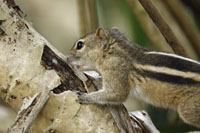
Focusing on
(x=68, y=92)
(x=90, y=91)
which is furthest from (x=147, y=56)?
(x=68, y=92)

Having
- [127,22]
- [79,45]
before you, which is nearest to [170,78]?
[79,45]

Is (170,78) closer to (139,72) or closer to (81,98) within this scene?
(139,72)

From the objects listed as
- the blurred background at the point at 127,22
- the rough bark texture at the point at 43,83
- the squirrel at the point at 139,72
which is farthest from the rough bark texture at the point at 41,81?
the blurred background at the point at 127,22

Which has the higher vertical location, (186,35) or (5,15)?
(5,15)

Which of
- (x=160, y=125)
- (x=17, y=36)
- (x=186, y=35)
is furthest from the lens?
(x=186, y=35)

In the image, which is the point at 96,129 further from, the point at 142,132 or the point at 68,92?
the point at 142,132

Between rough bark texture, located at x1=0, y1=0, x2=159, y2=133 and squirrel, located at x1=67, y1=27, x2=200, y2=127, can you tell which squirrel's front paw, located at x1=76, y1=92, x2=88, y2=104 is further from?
squirrel, located at x1=67, y1=27, x2=200, y2=127

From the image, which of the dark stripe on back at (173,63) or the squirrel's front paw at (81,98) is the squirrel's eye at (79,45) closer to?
the dark stripe on back at (173,63)

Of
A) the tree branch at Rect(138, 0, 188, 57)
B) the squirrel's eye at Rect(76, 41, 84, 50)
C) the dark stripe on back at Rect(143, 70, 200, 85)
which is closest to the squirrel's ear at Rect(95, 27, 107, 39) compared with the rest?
the squirrel's eye at Rect(76, 41, 84, 50)

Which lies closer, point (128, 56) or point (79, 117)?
point (79, 117)
